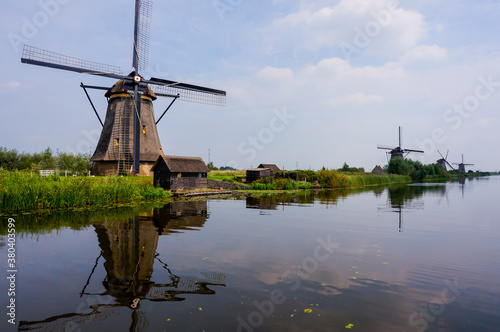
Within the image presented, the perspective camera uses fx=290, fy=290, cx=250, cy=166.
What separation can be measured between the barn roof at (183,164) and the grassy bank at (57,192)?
226 inches

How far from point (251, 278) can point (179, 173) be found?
21697 mm

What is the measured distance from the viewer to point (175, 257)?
845 cm

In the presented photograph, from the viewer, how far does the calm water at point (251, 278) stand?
510cm

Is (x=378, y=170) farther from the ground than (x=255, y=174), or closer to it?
farther from the ground

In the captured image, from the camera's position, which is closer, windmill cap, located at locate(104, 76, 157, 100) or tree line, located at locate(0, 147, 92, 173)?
windmill cap, located at locate(104, 76, 157, 100)

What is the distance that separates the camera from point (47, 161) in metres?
40.0

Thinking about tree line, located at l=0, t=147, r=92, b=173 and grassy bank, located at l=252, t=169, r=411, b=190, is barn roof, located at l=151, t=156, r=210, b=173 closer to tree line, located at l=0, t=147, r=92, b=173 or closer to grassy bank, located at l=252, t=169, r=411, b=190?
grassy bank, located at l=252, t=169, r=411, b=190

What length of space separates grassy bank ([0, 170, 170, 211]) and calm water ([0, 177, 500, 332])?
2.65m

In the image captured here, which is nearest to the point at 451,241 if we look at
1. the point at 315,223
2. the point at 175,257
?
the point at 315,223

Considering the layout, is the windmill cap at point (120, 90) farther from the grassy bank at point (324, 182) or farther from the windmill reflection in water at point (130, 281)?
the windmill reflection in water at point (130, 281)

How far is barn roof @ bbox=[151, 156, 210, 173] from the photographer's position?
2672 centimetres

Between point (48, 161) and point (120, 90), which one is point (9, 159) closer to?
point (48, 161)

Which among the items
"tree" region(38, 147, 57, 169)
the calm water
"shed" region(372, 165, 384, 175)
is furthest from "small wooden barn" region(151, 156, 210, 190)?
"shed" region(372, 165, 384, 175)

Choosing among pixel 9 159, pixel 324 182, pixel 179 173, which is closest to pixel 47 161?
pixel 9 159
